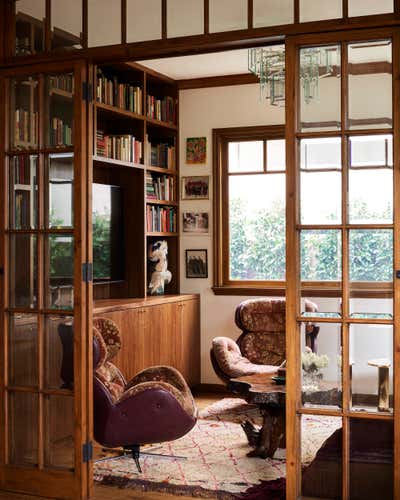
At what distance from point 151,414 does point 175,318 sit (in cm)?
262

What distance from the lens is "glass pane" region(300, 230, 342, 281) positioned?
12.4 ft

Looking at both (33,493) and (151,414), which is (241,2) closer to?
(151,414)

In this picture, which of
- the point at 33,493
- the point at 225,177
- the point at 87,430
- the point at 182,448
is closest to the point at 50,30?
the point at 87,430

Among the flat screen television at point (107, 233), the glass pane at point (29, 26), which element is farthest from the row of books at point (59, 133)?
the flat screen television at point (107, 233)

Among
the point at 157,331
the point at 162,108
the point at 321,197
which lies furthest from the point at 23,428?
the point at 162,108

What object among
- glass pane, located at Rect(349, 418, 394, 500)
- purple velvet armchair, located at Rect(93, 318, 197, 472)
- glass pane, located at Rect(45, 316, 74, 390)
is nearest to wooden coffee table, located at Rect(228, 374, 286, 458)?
purple velvet armchair, located at Rect(93, 318, 197, 472)

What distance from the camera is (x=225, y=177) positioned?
7.83 metres

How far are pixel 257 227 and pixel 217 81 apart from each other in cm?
155

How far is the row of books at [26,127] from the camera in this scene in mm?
4438

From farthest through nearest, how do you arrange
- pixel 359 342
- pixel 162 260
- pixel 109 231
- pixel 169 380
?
pixel 162 260
pixel 109 231
pixel 169 380
pixel 359 342

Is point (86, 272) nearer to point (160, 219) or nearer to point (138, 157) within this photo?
point (138, 157)

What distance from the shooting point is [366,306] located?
378cm

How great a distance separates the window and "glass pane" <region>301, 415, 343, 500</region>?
149 inches

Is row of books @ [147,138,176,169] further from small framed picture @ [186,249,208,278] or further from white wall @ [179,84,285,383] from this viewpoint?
small framed picture @ [186,249,208,278]
